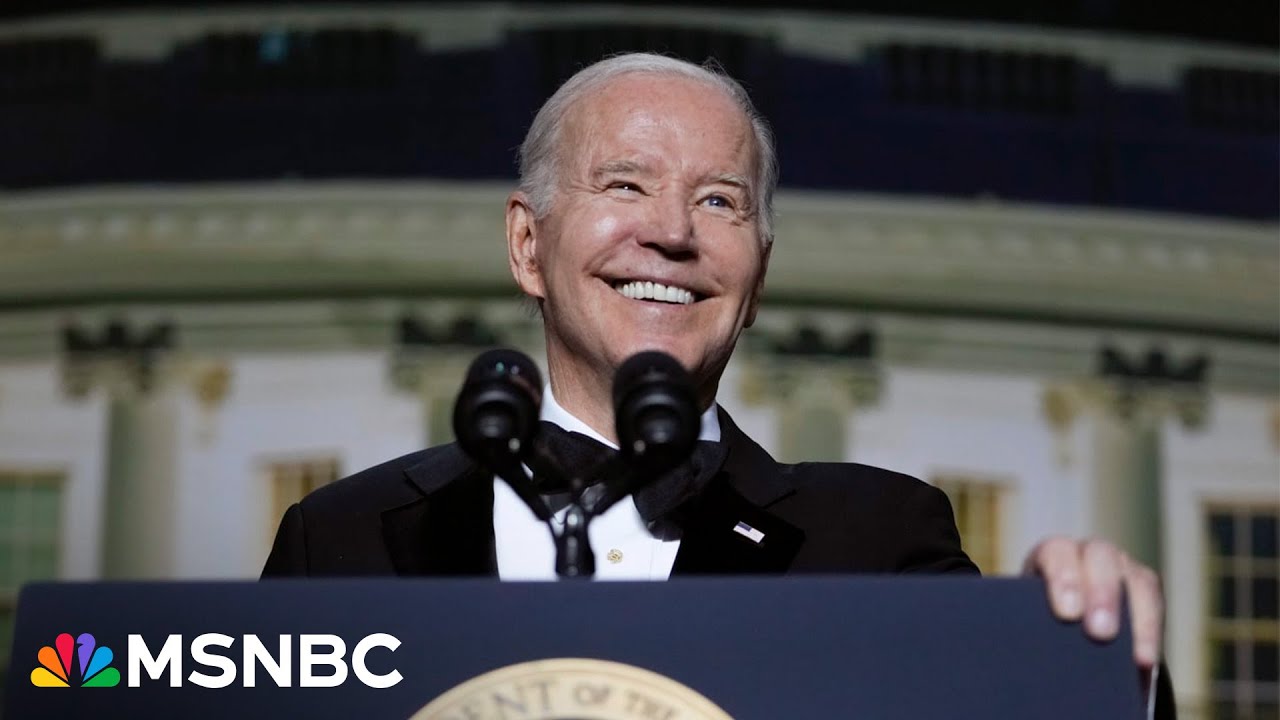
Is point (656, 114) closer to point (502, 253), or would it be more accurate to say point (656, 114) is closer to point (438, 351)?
point (502, 253)

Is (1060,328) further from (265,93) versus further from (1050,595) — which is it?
(1050,595)

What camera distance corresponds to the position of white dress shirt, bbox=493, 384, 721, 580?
1.88 m

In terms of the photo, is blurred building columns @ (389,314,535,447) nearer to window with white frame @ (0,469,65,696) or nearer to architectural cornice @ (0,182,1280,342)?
architectural cornice @ (0,182,1280,342)

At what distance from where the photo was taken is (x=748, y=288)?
1979 mm

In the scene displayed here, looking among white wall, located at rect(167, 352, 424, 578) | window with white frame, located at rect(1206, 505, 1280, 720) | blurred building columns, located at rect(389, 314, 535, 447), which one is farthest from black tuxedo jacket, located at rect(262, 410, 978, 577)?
window with white frame, located at rect(1206, 505, 1280, 720)

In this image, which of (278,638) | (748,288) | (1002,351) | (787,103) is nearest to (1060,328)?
(1002,351)

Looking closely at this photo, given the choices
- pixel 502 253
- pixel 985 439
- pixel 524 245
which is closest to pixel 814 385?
pixel 985 439

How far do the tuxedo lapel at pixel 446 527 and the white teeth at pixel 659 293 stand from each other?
23 centimetres

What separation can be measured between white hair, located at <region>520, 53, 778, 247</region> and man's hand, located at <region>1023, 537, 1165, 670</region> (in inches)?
26.3

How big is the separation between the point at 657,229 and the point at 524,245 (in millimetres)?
249

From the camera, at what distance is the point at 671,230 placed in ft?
6.26

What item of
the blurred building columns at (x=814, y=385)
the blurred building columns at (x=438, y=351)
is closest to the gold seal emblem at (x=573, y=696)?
the blurred building columns at (x=438, y=351)

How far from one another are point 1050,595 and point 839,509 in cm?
51

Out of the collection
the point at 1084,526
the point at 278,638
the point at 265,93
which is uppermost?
the point at 265,93
